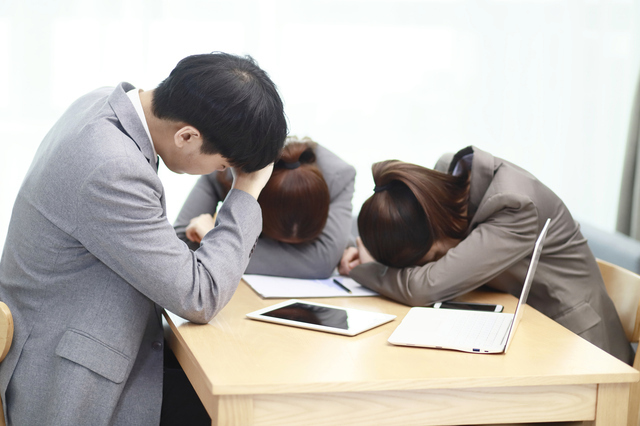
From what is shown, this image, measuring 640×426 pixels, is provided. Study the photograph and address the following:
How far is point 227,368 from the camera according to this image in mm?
931

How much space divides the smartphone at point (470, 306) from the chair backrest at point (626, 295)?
15.1 inches

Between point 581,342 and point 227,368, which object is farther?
point 581,342

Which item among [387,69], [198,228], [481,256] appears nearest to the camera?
[481,256]

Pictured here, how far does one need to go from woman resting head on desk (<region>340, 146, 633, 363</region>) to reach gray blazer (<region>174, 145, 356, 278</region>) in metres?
0.17

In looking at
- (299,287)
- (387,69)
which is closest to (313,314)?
(299,287)

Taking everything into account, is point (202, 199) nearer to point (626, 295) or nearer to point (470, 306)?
point (470, 306)

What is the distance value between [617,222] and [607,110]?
2.03ft

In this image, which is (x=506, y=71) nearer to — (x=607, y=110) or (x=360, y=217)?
(x=607, y=110)

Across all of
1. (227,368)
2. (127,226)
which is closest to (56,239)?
(127,226)

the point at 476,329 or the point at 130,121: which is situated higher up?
the point at 130,121

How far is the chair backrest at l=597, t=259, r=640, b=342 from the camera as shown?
1.47 metres

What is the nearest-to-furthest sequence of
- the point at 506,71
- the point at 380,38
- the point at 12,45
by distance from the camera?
the point at 12,45 < the point at 380,38 < the point at 506,71

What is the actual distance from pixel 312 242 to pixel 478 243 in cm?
50

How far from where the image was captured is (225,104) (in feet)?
3.43
